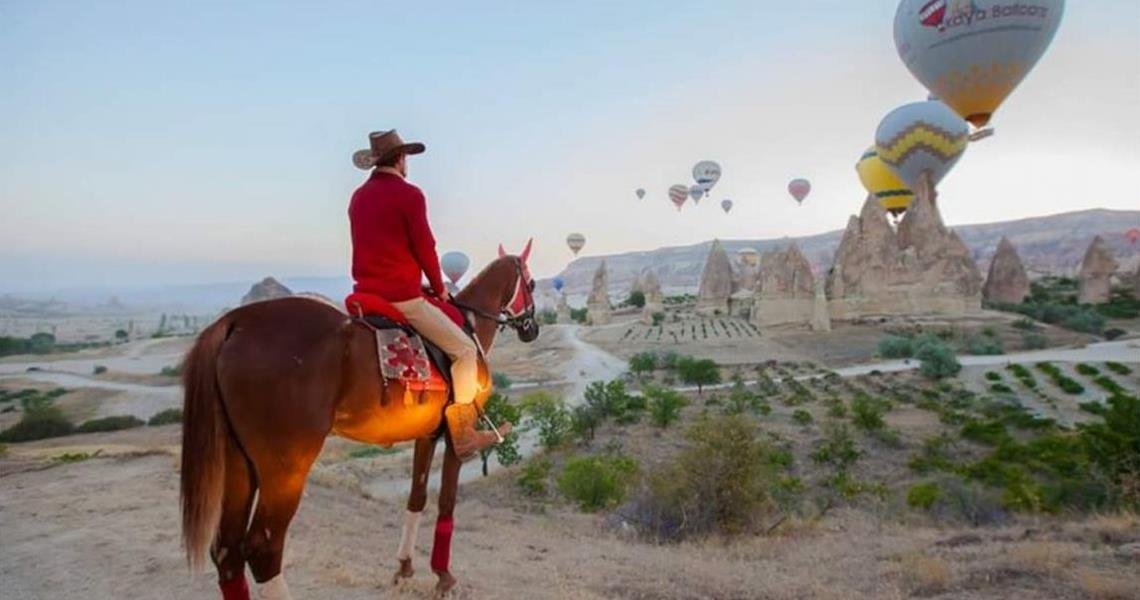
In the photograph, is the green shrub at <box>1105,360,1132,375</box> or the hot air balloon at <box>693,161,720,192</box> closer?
the green shrub at <box>1105,360,1132,375</box>

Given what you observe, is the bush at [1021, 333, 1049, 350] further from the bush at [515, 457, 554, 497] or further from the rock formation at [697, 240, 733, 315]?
the bush at [515, 457, 554, 497]

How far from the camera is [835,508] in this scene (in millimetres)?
12969

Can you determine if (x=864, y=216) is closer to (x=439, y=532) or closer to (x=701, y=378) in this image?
(x=701, y=378)

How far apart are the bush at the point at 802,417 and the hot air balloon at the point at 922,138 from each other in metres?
34.4

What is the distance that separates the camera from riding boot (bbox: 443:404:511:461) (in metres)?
4.52

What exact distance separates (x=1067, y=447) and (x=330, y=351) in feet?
62.4

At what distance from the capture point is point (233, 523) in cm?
366

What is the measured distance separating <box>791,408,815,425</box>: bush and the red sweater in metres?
21.9

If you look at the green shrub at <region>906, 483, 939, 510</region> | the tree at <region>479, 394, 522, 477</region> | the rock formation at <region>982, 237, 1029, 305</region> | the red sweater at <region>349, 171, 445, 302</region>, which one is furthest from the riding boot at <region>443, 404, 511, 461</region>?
the rock formation at <region>982, 237, 1029, 305</region>

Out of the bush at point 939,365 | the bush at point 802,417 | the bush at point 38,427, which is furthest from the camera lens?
the bush at point 939,365

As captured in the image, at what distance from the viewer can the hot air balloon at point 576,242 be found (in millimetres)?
93125

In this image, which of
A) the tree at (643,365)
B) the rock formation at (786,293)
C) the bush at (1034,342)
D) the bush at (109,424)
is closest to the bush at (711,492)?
the bush at (109,424)

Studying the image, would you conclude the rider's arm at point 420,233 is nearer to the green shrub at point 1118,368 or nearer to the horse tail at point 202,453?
the horse tail at point 202,453

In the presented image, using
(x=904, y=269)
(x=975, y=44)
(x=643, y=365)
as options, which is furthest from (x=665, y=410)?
(x=904, y=269)
